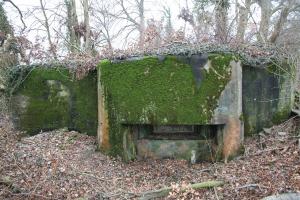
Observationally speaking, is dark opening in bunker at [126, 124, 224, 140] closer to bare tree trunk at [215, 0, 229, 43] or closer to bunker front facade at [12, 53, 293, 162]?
bunker front facade at [12, 53, 293, 162]

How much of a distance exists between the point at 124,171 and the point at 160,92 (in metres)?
1.78

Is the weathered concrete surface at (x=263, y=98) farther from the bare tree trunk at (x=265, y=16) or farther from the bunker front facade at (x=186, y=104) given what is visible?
the bare tree trunk at (x=265, y=16)

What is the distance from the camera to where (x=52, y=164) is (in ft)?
21.7

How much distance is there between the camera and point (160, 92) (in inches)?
293

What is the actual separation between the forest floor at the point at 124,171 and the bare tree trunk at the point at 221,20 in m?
3.48

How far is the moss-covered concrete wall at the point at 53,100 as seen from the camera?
8789 mm

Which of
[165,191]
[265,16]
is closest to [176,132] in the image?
[165,191]

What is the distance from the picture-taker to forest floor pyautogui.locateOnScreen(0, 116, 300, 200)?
5.88 m

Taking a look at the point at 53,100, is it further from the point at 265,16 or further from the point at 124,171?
the point at 265,16

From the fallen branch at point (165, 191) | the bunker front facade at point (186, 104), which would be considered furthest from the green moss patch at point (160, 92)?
the fallen branch at point (165, 191)

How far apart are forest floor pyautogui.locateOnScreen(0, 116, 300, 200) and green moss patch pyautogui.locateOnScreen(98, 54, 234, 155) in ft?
2.72

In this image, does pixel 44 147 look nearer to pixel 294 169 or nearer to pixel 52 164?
pixel 52 164

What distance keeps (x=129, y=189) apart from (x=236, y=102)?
111 inches

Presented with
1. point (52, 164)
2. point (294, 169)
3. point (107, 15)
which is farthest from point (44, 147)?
point (107, 15)
